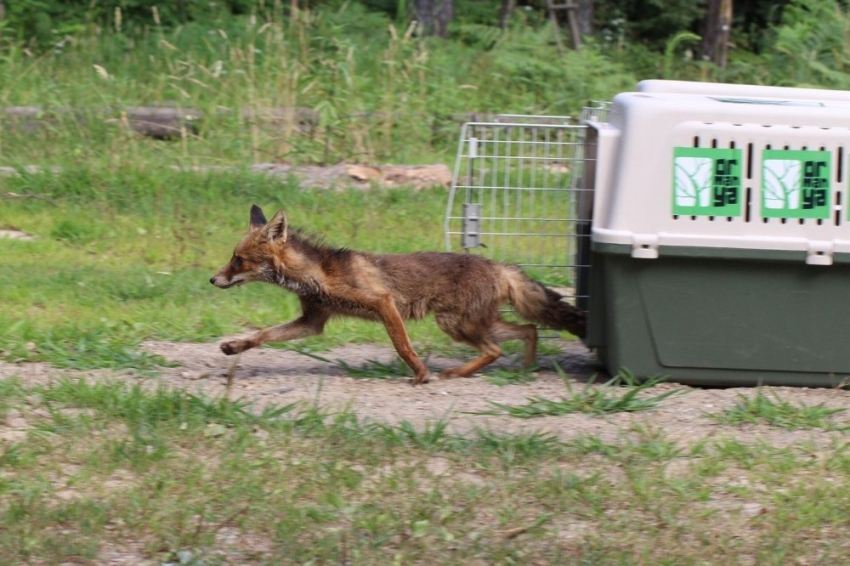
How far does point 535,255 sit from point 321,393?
3371 millimetres

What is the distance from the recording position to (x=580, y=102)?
13766 millimetres

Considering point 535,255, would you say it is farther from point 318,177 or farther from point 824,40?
point 824,40

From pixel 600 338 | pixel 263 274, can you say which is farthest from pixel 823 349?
pixel 263 274

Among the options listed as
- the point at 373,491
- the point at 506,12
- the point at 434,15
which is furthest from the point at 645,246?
the point at 506,12

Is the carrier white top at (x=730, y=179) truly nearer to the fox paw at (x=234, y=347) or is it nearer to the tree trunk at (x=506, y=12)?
the fox paw at (x=234, y=347)

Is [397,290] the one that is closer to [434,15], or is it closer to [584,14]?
[434,15]

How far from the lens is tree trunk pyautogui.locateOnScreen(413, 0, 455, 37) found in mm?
17672

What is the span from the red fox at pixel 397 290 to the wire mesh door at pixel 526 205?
32 centimetres

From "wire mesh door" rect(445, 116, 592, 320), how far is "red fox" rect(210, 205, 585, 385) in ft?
1.06

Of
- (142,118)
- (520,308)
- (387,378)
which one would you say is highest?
(142,118)

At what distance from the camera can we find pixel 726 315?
5.75 metres

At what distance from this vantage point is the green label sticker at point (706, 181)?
18.3 ft

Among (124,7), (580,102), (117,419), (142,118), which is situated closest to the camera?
(117,419)

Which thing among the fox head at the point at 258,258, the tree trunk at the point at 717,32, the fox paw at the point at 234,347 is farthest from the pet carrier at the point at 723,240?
the tree trunk at the point at 717,32
